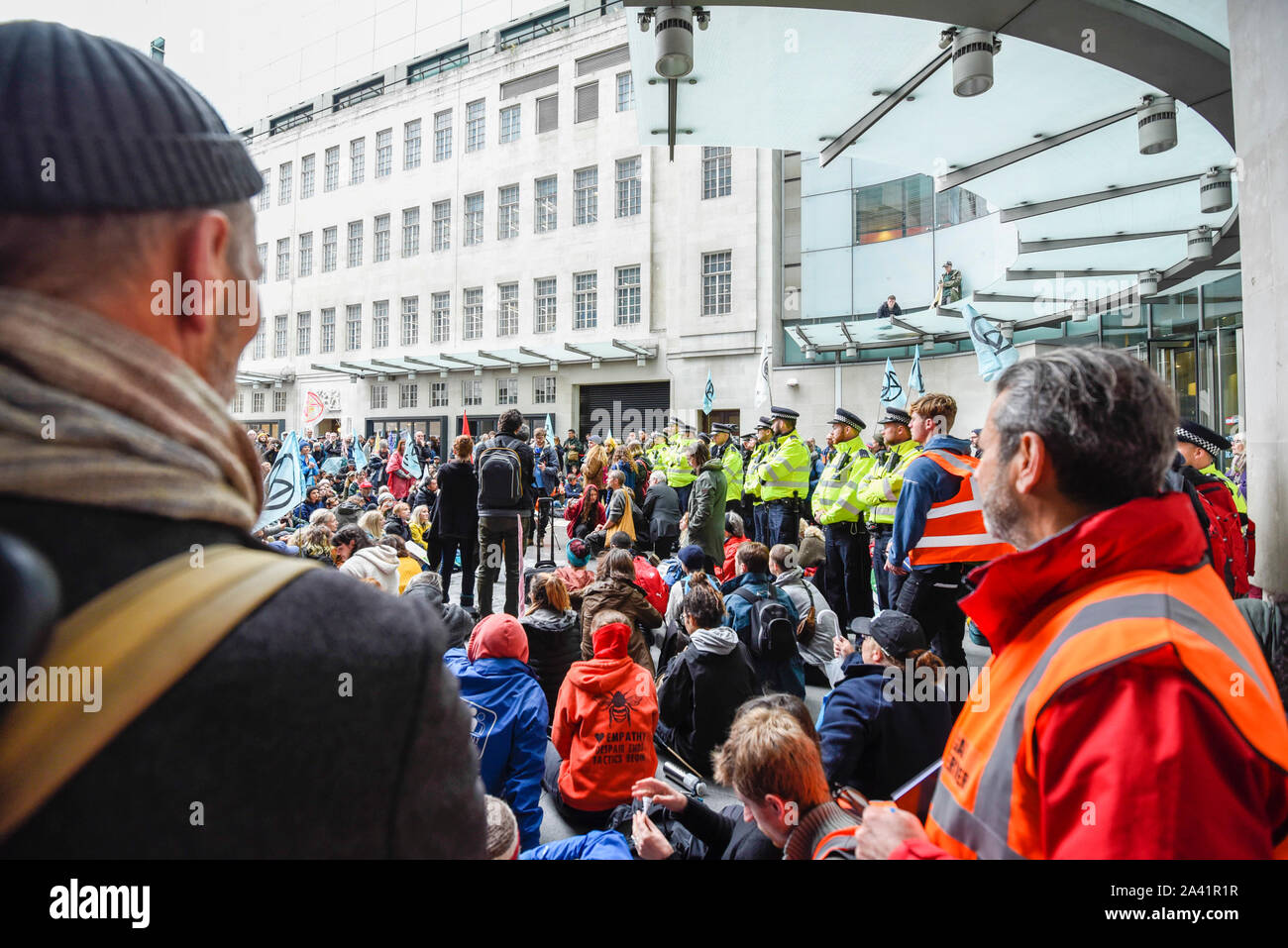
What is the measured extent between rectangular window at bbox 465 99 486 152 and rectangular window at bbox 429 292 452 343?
245 inches

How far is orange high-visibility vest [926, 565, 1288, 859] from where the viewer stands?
1034mm

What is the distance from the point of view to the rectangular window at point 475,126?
29.1 meters

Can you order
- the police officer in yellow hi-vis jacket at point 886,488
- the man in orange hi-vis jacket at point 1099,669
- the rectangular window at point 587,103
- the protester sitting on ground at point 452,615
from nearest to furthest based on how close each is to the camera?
the man in orange hi-vis jacket at point 1099,669 → the protester sitting on ground at point 452,615 → the police officer in yellow hi-vis jacket at point 886,488 → the rectangular window at point 587,103

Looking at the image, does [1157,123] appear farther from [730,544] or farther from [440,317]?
[440,317]

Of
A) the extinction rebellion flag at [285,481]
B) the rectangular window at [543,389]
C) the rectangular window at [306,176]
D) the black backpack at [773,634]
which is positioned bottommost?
the black backpack at [773,634]

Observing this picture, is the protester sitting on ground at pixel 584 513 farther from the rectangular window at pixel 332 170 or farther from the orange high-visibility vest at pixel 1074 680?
the rectangular window at pixel 332 170

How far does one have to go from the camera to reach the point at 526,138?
2828cm

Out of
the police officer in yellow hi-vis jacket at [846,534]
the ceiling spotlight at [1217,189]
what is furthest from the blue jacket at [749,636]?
the ceiling spotlight at [1217,189]

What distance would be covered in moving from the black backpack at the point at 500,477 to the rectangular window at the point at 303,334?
28670 mm

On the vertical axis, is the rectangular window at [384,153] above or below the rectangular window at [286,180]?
above

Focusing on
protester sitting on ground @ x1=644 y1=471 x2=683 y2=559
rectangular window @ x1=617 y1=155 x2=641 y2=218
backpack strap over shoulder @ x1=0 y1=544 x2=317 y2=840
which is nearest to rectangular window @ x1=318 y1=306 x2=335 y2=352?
rectangular window @ x1=617 y1=155 x2=641 y2=218

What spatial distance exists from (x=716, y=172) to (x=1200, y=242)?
1834 cm

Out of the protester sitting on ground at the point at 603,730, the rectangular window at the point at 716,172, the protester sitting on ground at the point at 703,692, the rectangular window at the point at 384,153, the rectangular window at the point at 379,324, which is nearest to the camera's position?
the protester sitting on ground at the point at 603,730
